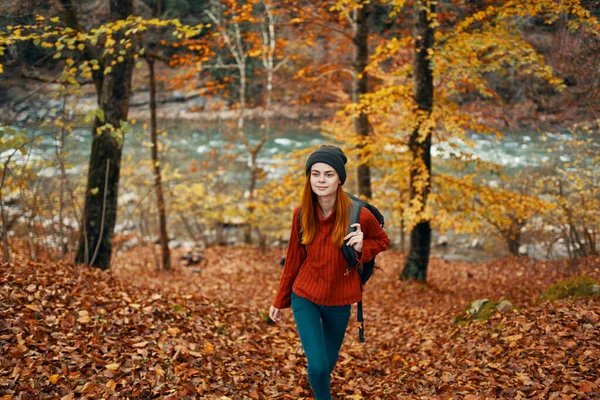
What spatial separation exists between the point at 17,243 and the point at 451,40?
9739 mm

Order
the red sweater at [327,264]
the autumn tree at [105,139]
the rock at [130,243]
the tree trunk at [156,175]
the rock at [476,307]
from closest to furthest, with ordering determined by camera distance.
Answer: the red sweater at [327,264], the rock at [476,307], the autumn tree at [105,139], the tree trunk at [156,175], the rock at [130,243]

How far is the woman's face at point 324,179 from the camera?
3.40m

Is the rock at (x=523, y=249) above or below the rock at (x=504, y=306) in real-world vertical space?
below

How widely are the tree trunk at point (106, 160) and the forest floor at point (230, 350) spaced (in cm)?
115

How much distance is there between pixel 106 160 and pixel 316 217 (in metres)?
5.15

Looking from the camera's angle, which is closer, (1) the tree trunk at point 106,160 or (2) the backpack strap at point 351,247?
(2) the backpack strap at point 351,247

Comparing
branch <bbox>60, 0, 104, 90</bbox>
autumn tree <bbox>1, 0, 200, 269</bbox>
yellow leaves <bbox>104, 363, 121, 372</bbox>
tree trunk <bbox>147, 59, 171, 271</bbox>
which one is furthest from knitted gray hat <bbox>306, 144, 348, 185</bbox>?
tree trunk <bbox>147, 59, 171, 271</bbox>

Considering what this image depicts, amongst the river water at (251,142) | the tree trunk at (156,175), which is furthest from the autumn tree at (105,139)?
the river water at (251,142)

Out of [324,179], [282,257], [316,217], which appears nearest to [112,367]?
[316,217]

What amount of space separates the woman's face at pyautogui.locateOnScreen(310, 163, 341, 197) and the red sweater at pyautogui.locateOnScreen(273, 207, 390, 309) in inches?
8.6

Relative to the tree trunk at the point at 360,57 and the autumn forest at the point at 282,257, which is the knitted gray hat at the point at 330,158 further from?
the tree trunk at the point at 360,57

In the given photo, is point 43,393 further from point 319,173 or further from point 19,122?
point 19,122

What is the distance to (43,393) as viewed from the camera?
3314mm

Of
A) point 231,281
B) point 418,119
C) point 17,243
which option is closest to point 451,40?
point 418,119
